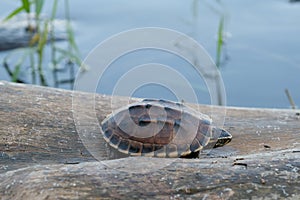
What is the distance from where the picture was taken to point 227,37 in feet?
14.4

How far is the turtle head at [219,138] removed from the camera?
2.31m

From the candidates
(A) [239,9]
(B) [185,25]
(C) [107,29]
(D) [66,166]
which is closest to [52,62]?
(C) [107,29]

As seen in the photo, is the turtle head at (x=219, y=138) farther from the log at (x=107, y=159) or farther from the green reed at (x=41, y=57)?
the green reed at (x=41, y=57)

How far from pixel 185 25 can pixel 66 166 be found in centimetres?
265

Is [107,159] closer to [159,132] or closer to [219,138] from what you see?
[159,132]

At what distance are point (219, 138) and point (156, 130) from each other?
23cm

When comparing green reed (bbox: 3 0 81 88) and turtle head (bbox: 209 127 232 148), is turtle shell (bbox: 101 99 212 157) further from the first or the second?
green reed (bbox: 3 0 81 88)

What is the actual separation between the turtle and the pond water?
114cm

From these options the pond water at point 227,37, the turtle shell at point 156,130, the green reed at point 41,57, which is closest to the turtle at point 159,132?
the turtle shell at point 156,130

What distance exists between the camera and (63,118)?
2492 mm

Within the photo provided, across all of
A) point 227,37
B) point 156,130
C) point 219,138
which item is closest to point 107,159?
point 156,130

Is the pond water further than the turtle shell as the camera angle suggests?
Yes

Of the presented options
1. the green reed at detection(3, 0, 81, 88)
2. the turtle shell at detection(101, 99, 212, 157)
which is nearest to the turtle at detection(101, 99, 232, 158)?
the turtle shell at detection(101, 99, 212, 157)

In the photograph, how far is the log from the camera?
1.76m
